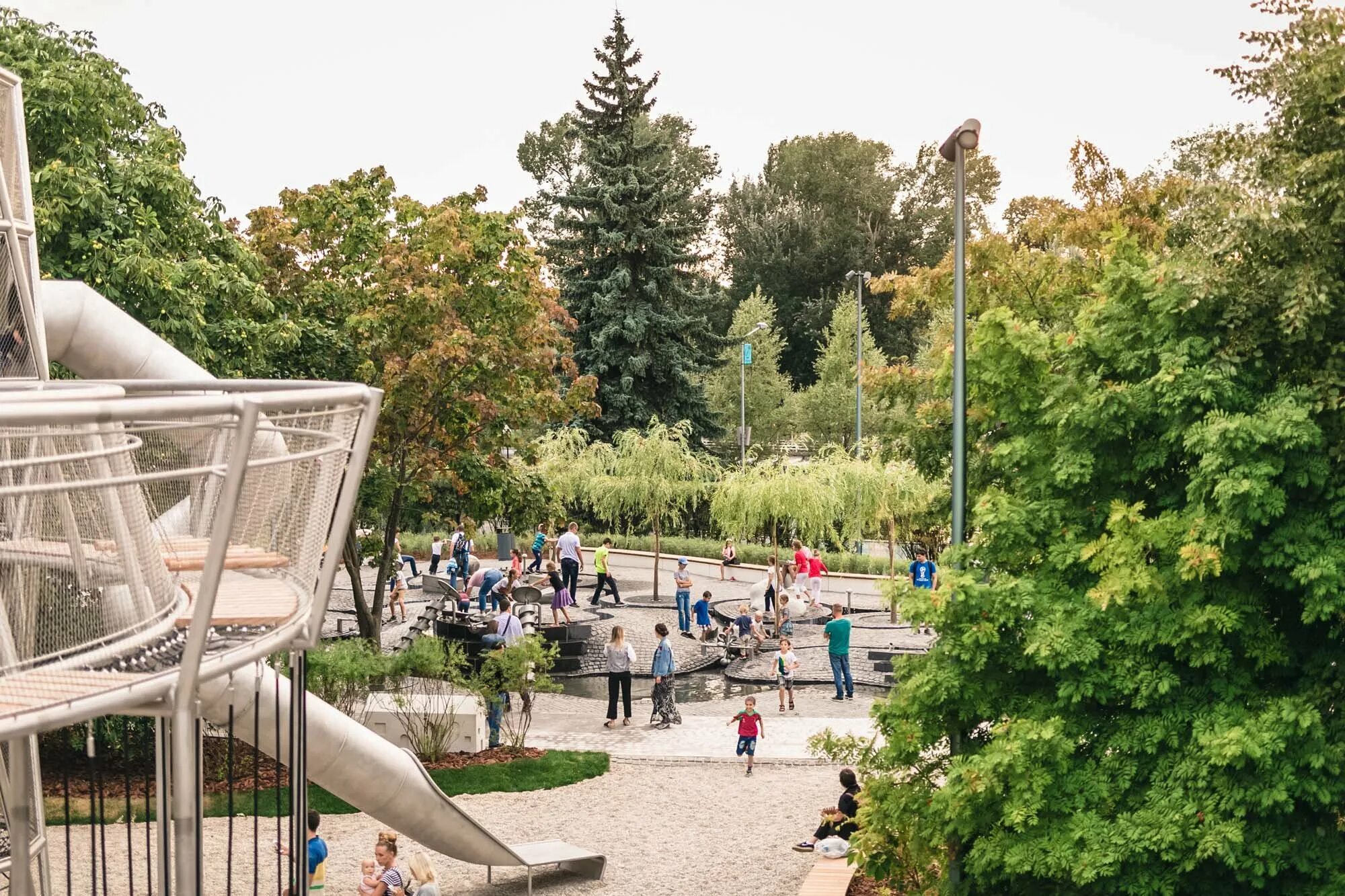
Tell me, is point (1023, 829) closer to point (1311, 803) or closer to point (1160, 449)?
point (1311, 803)

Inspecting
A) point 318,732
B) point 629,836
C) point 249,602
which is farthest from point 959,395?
point 249,602

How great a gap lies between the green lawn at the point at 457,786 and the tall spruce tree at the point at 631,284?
36197 mm

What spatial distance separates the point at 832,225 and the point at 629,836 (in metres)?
67.1

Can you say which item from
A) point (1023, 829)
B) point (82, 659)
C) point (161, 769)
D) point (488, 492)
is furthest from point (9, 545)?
point (488, 492)

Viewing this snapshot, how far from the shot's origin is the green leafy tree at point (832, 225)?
259 feet

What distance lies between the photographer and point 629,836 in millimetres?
16156

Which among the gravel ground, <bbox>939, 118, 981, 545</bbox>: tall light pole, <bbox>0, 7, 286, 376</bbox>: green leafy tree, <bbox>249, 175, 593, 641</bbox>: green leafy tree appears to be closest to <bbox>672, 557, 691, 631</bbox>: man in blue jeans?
<bbox>249, 175, 593, 641</bbox>: green leafy tree

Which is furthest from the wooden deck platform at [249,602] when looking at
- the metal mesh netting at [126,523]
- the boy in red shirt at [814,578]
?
the boy in red shirt at [814,578]

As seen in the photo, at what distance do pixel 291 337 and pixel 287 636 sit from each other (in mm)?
16525

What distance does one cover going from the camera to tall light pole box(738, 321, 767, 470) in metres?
54.9

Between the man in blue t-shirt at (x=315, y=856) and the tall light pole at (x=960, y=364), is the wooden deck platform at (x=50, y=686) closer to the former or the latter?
the tall light pole at (x=960, y=364)

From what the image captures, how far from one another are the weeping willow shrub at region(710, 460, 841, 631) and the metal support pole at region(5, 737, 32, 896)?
26.6 metres

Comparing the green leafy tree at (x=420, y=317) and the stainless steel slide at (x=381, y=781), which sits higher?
A: the green leafy tree at (x=420, y=317)

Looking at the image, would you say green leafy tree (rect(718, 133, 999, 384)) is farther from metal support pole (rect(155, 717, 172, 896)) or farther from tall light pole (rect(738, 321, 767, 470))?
metal support pole (rect(155, 717, 172, 896))
